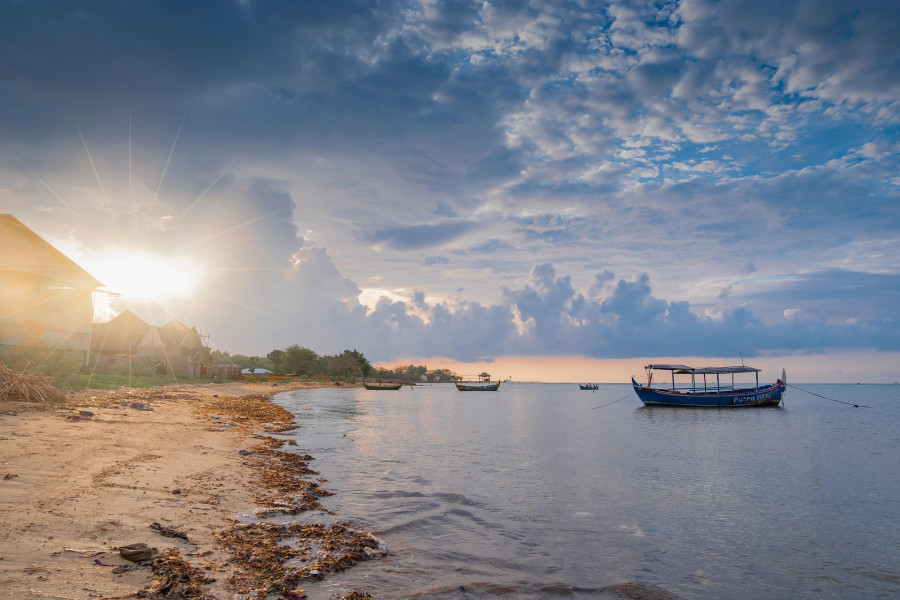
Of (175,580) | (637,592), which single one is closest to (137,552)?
(175,580)

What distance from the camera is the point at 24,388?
1681 cm

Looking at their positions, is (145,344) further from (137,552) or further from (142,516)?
(137,552)

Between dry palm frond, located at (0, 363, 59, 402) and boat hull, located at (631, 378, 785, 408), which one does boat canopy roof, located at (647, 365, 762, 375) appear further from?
dry palm frond, located at (0, 363, 59, 402)

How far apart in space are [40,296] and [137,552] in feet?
101

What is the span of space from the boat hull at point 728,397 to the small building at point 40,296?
7300 cm

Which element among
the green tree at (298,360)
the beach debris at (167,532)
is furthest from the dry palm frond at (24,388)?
the green tree at (298,360)

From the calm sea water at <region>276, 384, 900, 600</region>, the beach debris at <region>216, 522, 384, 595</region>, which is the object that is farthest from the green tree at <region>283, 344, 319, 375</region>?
the beach debris at <region>216, 522, 384, 595</region>

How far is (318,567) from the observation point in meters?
6.96

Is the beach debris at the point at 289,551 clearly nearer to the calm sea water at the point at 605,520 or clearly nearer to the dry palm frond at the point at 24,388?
the calm sea water at the point at 605,520

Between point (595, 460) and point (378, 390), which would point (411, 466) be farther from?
point (378, 390)

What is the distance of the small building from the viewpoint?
2627 cm

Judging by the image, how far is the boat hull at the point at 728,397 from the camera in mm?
71688

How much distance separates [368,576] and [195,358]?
67390 mm

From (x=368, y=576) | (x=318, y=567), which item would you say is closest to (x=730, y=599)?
(x=368, y=576)
